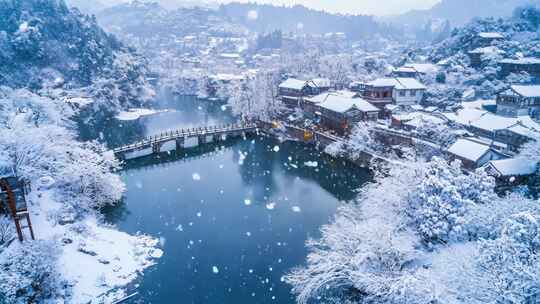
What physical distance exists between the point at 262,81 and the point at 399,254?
4726 centimetres

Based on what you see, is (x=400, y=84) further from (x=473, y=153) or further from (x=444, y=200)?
(x=444, y=200)

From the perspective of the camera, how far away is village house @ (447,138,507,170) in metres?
29.5

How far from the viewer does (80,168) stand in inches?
1080

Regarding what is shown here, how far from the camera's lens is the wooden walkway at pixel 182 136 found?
41.7 metres

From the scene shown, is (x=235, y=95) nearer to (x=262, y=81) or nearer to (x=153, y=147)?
(x=262, y=81)

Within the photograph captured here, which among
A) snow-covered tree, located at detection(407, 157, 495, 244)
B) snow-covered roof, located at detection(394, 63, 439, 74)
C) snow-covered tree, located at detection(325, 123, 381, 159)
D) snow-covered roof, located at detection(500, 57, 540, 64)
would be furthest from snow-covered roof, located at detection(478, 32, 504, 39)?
snow-covered tree, located at detection(407, 157, 495, 244)

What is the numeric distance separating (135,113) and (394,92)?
159ft

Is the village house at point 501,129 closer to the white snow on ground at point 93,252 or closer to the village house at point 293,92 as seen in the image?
the village house at point 293,92

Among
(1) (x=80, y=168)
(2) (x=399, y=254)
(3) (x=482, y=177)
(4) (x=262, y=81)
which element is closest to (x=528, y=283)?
(2) (x=399, y=254)

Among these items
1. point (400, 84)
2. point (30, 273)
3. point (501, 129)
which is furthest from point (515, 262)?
point (400, 84)

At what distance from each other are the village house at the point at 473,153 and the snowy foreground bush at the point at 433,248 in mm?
9959

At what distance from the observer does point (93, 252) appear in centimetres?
2180

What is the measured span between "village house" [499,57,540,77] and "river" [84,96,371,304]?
31.2 metres

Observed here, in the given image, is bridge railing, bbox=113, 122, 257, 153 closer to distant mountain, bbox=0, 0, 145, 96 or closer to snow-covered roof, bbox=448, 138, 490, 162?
snow-covered roof, bbox=448, 138, 490, 162
